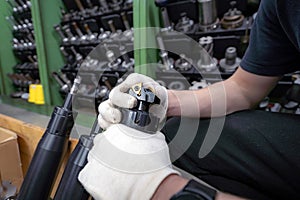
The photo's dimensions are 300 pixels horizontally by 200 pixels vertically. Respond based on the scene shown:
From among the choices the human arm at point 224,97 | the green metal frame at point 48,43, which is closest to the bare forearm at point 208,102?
the human arm at point 224,97

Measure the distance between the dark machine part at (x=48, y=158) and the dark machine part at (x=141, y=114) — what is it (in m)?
0.23

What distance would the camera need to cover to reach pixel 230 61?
113cm

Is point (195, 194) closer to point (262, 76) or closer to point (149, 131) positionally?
point (149, 131)

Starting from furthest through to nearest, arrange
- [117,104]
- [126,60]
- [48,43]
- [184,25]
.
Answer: [48,43], [126,60], [184,25], [117,104]

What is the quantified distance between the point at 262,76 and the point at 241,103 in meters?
0.09

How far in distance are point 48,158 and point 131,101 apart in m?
0.31

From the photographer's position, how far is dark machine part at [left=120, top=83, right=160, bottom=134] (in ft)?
1.21

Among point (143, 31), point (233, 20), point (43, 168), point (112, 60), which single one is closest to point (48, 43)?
point (112, 60)

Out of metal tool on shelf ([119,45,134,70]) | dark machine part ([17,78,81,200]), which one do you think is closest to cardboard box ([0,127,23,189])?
dark machine part ([17,78,81,200])

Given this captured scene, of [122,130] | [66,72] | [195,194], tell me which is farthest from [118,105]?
[66,72]

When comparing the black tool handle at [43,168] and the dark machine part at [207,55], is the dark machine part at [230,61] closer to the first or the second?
the dark machine part at [207,55]

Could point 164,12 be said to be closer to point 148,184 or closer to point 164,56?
point 164,56

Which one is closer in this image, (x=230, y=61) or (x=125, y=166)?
(x=125, y=166)

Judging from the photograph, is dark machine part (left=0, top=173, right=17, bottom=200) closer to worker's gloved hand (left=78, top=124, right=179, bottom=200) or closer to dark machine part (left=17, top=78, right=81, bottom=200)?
dark machine part (left=17, top=78, right=81, bottom=200)
